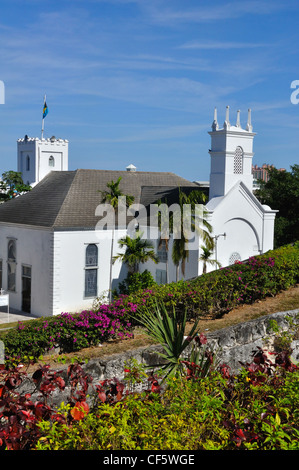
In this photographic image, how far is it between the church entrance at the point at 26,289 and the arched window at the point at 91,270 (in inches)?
134

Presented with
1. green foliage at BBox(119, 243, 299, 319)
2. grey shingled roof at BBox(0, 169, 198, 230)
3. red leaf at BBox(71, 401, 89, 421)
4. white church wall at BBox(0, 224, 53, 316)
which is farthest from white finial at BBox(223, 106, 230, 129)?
red leaf at BBox(71, 401, 89, 421)

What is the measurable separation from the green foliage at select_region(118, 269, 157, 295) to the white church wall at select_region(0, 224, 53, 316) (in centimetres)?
427

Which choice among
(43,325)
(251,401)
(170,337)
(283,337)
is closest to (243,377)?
(251,401)

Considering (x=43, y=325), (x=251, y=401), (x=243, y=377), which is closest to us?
(x=251, y=401)

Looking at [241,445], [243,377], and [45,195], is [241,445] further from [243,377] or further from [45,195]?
[45,195]

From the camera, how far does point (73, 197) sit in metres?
30.5

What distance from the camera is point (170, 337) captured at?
885 centimetres

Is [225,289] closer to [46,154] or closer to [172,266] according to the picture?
[172,266]

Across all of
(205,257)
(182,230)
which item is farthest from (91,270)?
(205,257)

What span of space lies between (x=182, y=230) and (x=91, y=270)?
237 inches

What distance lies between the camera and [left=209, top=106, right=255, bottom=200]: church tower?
97.5ft

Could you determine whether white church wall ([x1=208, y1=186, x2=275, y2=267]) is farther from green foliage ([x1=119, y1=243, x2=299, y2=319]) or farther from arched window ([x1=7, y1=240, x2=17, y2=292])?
green foliage ([x1=119, y1=243, x2=299, y2=319])

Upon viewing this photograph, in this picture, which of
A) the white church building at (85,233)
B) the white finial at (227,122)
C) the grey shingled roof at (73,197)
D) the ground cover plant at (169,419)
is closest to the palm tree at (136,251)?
the white church building at (85,233)
